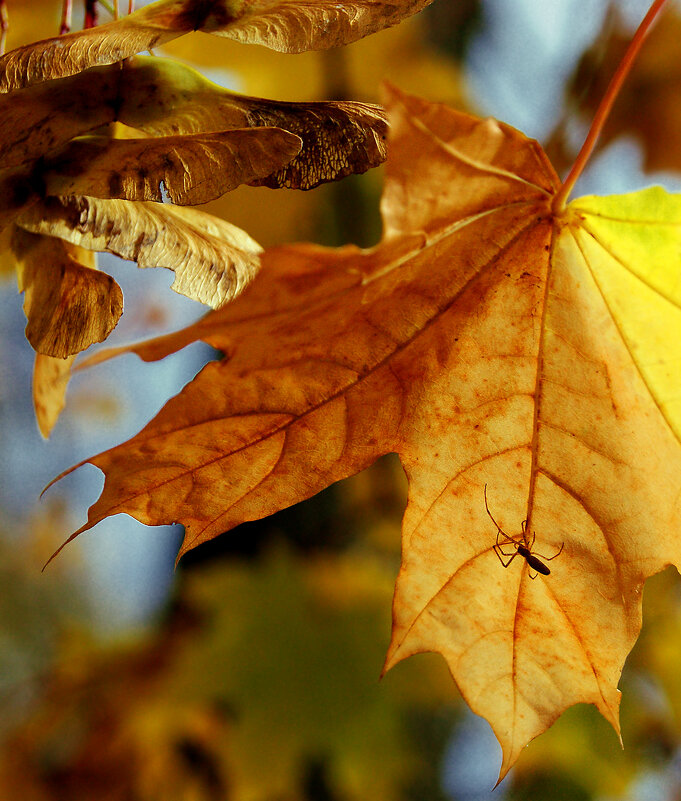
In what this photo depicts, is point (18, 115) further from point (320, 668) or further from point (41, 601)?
point (41, 601)

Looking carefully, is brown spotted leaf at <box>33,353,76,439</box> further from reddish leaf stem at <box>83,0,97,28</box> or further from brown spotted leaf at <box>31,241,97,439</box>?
reddish leaf stem at <box>83,0,97,28</box>

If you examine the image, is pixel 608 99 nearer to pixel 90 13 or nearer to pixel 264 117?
pixel 264 117

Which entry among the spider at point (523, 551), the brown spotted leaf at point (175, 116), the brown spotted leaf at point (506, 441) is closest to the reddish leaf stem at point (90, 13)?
the brown spotted leaf at point (175, 116)

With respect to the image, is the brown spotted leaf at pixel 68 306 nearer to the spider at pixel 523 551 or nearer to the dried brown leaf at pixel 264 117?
the dried brown leaf at pixel 264 117

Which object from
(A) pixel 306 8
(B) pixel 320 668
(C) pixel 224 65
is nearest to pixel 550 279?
(A) pixel 306 8

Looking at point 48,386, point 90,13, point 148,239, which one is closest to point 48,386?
point 48,386
